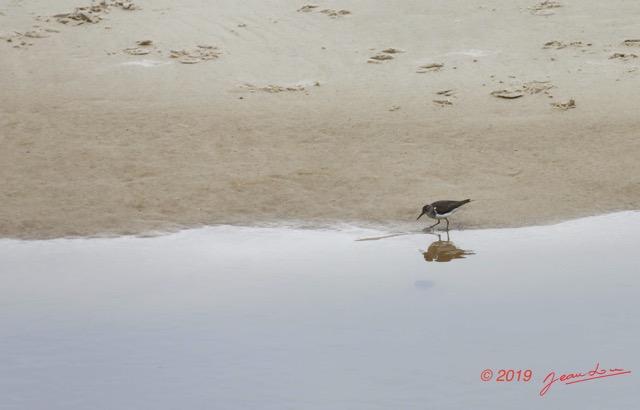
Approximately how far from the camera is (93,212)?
8.98m

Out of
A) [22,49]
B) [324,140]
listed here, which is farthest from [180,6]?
[324,140]

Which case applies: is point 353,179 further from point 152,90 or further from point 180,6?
point 180,6

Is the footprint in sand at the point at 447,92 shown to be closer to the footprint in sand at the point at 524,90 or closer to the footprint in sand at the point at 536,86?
the footprint in sand at the point at 524,90

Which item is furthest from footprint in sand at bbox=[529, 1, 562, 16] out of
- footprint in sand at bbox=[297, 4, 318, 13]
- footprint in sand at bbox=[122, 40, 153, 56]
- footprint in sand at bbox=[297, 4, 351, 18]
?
footprint in sand at bbox=[122, 40, 153, 56]

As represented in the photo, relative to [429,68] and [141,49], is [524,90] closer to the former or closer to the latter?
[429,68]

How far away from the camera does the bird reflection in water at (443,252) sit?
7816 mm

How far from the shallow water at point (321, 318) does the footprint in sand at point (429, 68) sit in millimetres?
3823

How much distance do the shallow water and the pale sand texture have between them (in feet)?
2.05

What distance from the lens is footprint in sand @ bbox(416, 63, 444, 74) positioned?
38.8 feet

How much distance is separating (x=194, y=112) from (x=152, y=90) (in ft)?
2.81

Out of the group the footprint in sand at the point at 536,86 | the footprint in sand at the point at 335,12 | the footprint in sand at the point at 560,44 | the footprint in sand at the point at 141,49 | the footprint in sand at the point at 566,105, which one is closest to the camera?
the footprint in sand at the point at 566,105

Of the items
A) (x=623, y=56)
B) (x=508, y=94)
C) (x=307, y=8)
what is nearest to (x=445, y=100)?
(x=508, y=94)

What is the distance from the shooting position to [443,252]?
7.96 metres
